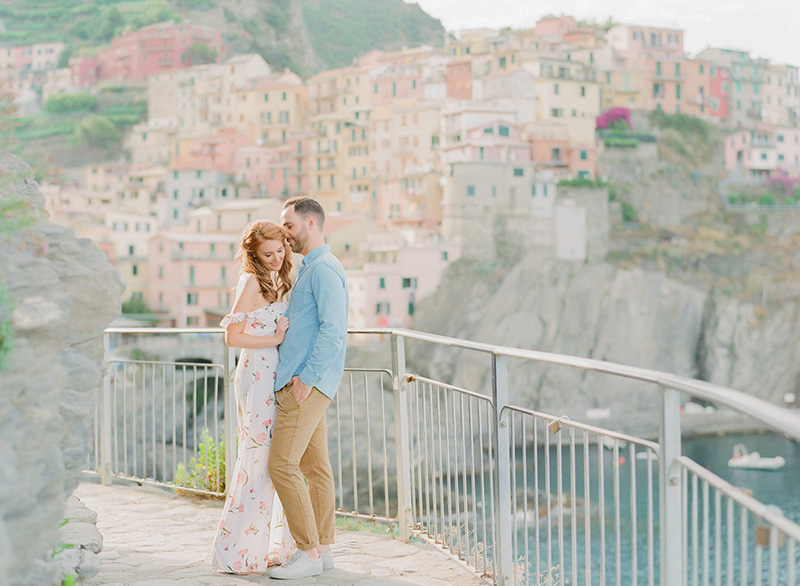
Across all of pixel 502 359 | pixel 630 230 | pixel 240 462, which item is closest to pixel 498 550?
pixel 502 359

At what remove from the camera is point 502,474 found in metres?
3.57

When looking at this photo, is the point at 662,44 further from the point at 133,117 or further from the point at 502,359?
the point at 502,359

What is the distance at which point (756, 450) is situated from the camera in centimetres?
4494

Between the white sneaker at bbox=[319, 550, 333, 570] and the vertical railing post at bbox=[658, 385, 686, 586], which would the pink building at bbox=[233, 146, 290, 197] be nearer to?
the white sneaker at bbox=[319, 550, 333, 570]

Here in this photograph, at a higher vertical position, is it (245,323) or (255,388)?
(245,323)

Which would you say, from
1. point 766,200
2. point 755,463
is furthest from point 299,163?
point 755,463

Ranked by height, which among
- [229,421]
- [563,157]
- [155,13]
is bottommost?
[229,421]

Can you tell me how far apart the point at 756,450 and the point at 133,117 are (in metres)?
44.7

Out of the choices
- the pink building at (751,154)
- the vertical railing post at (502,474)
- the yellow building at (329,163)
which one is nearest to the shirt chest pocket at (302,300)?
the vertical railing post at (502,474)

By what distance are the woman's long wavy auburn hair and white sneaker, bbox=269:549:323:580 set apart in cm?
108

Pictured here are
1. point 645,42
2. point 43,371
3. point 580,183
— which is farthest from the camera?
point 645,42

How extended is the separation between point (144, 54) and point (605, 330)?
38.9 metres

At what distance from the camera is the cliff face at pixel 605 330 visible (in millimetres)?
47094

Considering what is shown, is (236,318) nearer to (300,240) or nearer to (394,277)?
(300,240)
